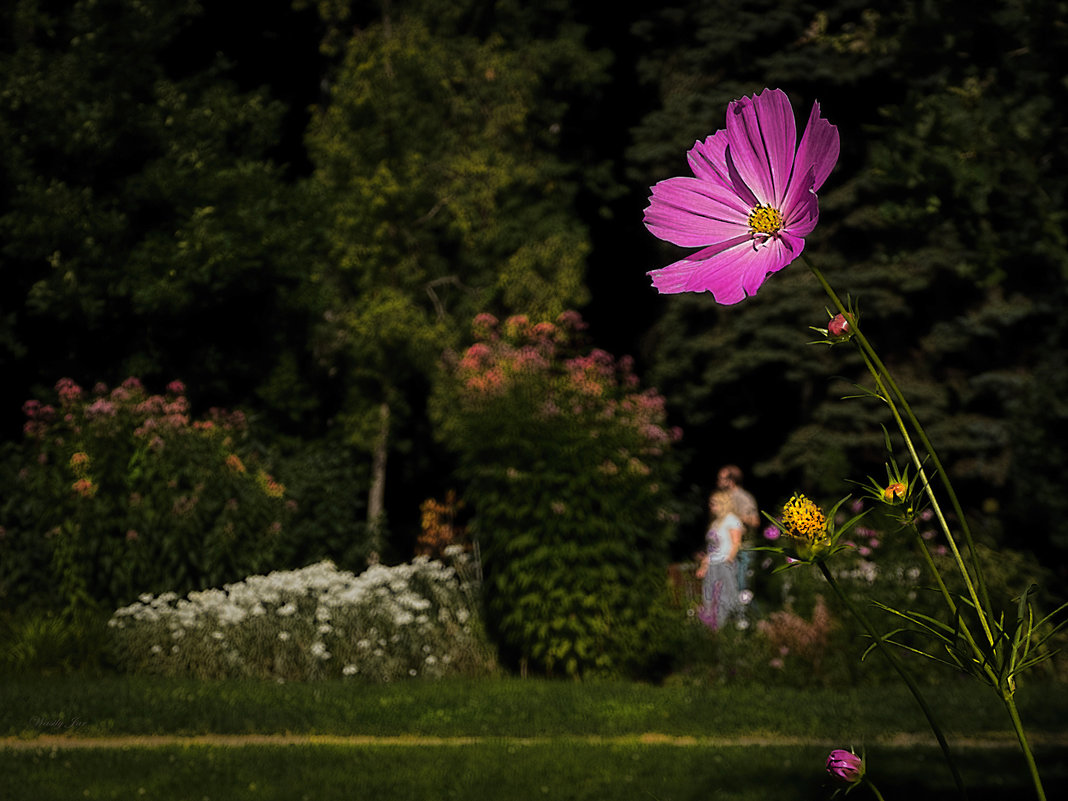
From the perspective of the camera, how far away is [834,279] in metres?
16.1

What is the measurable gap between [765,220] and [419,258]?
1843cm

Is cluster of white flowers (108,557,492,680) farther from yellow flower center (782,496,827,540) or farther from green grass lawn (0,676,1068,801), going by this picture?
yellow flower center (782,496,827,540)

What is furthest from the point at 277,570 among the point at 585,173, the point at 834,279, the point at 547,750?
the point at 585,173

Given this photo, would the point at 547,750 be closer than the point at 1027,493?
Yes

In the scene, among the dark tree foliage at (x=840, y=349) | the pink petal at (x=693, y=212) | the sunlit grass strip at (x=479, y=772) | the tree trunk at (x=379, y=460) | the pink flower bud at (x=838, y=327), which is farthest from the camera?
the tree trunk at (x=379, y=460)

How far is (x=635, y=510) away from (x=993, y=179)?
18.1ft

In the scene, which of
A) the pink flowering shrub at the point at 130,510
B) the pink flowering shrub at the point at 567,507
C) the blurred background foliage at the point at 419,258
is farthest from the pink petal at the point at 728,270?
the blurred background foliage at the point at 419,258

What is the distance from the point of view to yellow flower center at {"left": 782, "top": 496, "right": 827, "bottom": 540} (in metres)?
1.29

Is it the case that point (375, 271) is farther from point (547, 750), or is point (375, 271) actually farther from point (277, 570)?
point (547, 750)

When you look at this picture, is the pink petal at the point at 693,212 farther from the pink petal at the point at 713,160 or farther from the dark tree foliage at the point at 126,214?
the dark tree foliage at the point at 126,214

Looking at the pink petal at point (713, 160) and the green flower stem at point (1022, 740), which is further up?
the pink petal at point (713, 160)

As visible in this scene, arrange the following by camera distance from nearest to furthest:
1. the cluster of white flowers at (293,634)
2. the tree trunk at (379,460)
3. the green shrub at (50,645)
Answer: the green shrub at (50,645)
the cluster of white flowers at (293,634)
the tree trunk at (379,460)

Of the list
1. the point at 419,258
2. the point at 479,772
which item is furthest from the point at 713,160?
the point at 419,258

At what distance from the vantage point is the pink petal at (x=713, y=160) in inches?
46.5
